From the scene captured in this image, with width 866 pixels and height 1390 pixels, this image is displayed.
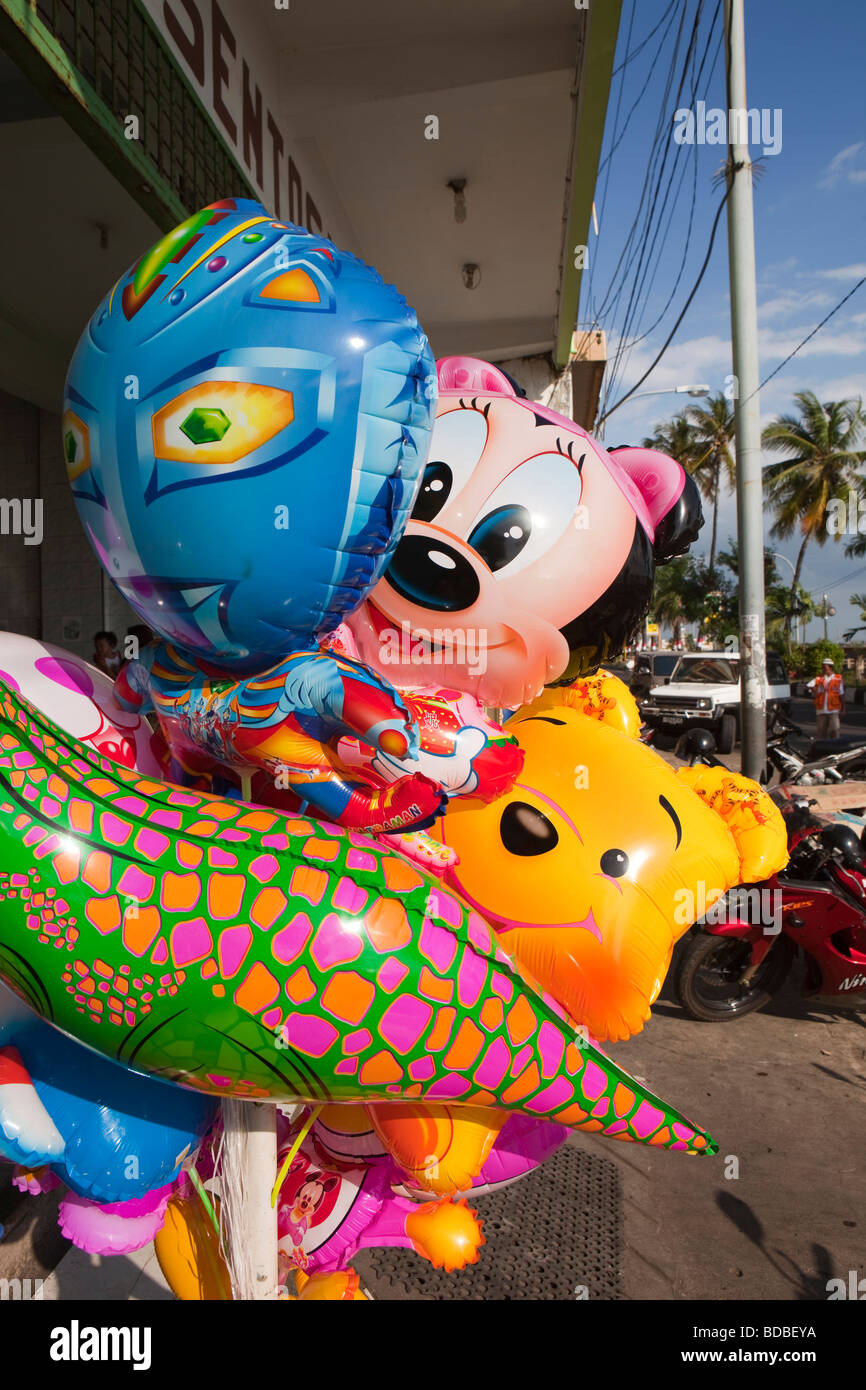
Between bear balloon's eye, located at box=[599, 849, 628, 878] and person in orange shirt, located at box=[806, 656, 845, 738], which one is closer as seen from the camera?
bear balloon's eye, located at box=[599, 849, 628, 878]

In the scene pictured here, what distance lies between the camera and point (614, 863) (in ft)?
5.21

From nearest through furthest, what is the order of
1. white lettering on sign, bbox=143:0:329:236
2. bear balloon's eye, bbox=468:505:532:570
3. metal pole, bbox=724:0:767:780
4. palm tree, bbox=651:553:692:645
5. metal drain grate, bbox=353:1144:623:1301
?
1. bear balloon's eye, bbox=468:505:532:570
2. metal drain grate, bbox=353:1144:623:1301
3. white lettering on sign, bbox=143:0:329:236
4. metal pole, bbox=724:0:767:780
5. palm tree, bbox=651:553:692:645

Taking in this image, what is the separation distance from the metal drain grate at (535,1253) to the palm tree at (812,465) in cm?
3273

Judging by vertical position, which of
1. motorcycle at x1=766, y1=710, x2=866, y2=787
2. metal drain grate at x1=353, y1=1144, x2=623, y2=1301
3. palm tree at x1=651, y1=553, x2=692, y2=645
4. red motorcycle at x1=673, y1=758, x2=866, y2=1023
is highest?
palm tree at x1=651, y1=553, x2=692, y2=645

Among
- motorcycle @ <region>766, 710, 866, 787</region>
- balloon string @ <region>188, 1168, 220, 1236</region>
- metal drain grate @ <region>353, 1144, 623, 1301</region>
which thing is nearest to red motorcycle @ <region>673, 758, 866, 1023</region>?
motorcycle @ <region>766, 710, 866, 787</region>

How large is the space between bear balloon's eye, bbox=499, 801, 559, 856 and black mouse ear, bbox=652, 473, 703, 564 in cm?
63

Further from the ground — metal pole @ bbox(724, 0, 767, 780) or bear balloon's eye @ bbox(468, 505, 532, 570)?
metal pole @ bbox(724, 0, 767, 780)

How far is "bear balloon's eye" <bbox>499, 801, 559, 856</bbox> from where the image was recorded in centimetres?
160

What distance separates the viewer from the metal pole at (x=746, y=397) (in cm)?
701

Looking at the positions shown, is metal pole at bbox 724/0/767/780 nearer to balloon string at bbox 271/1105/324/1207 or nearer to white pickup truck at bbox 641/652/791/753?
balloon string at bbox 271/1105/324/1207

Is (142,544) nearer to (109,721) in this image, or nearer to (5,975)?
(109,721)

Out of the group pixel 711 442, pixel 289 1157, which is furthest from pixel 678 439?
pixel 289 1157

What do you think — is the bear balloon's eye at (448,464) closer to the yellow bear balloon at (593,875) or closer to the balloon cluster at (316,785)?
the balloon cluster at (316,785)

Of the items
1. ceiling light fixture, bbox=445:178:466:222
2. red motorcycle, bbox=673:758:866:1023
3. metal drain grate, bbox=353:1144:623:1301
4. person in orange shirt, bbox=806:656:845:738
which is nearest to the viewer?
metal drain grate, bbox=353:1144:623:1301
